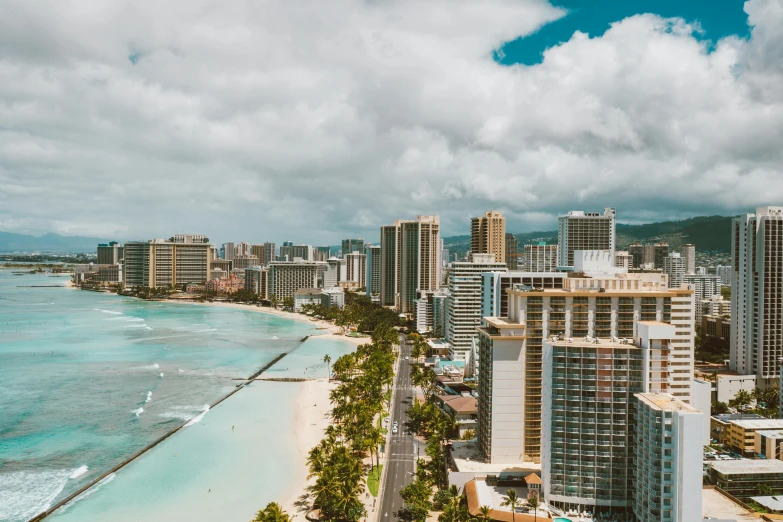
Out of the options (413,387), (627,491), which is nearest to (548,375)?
(627,491)

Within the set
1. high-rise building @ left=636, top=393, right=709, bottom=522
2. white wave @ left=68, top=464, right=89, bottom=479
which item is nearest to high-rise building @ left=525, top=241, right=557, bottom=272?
high-rise building @ left=636, top=393, right=709, bottom=522

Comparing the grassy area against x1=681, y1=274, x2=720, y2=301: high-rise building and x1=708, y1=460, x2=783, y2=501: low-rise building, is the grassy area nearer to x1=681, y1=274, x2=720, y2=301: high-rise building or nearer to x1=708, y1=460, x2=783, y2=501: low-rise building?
x1=708, y1=460, x2=783, y2=501: low-rise building

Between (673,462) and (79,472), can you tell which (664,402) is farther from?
(79,472)

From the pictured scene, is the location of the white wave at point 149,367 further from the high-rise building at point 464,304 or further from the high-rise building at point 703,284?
the high-rise building at point 703,284

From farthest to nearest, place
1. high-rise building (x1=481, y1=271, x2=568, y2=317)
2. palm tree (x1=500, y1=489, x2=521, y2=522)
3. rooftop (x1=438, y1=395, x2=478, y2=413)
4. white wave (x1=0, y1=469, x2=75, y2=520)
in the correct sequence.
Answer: high-rise building (x1=481, y1=271, x2=568, y2=317) → rooftop (x1=438, y1=395, x2=478, y2=413) → white wave (x1=0, y1=469, x2=75, y2=520) → palm tree (x1=500, y1=489, x2=521, y2=522)

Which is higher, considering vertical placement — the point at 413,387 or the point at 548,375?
the point at 548,375

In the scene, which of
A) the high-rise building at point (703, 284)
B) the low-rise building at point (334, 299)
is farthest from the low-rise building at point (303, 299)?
the high-rise building at point (703, 284)

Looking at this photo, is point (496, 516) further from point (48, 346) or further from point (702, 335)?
point (48, 346)
